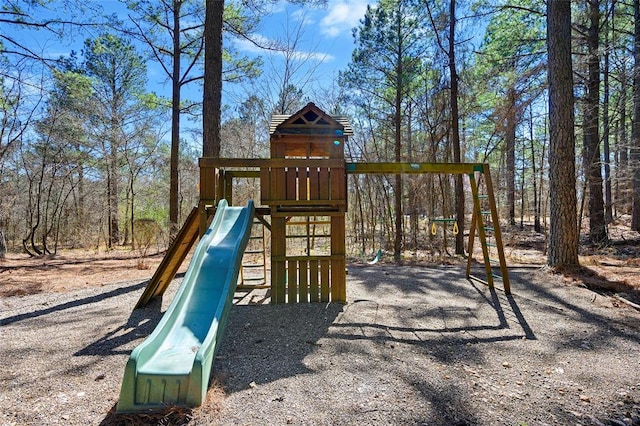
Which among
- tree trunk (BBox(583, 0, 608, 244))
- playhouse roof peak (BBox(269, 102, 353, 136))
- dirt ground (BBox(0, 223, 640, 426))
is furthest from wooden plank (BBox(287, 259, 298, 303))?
tree trunk (BBox(583, 0, 608, 244))

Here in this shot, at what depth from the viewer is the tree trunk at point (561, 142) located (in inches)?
211

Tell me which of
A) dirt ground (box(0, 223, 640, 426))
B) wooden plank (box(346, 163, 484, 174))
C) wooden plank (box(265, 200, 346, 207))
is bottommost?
dirt ground (box(0, 223, 640, 426))

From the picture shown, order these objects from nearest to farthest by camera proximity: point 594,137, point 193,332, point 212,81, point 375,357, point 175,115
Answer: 1. point 193,332
2. point 375,357
3. point 212,81
4. point 594,137
5. point 175,115

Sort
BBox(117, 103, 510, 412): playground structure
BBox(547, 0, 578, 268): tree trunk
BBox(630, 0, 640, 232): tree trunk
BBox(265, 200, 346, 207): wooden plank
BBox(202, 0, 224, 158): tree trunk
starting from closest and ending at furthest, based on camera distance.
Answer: BBox(117, 103, 510, 412): playground structure, BBox(265, 200, 346, 207): wooden plank, BBox(547, 0, 578, 268): tree trunk, BBox(202, 0, 224, 158): tree trunk, BBox(630, 0, 640, 232): tree trunk

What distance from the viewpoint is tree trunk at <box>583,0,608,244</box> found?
880 centimetres

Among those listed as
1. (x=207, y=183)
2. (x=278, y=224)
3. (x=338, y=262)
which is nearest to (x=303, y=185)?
(x=278, y=224)

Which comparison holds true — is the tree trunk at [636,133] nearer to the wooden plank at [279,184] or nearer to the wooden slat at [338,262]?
the wooden slat at [338,262]

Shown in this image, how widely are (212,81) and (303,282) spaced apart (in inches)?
157

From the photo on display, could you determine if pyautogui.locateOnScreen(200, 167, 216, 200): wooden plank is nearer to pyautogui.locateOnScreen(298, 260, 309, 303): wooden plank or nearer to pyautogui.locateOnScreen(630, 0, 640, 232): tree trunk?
pyautogui.locateOnScreen(298, 260, 309, 303): wooden plank

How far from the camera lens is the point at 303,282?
13.3 ft

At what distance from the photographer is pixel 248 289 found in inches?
181

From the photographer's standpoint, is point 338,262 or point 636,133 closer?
point 338,262

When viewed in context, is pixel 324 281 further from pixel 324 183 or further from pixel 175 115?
pixel 175 115

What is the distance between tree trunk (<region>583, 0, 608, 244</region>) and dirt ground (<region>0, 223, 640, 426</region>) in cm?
538
